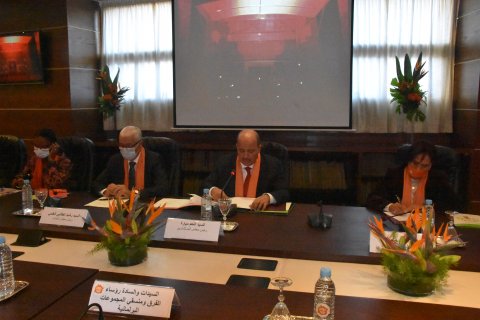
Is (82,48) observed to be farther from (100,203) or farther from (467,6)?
(467,6)

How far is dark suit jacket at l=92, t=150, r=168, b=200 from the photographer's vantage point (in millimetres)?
2682

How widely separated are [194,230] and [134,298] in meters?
0.64

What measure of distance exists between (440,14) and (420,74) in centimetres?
62

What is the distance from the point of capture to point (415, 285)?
1253 millimetres

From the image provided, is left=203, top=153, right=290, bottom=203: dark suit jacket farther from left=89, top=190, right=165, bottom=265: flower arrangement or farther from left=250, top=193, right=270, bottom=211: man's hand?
left=89, top=190, right=165, bottom=265: flower arrangement

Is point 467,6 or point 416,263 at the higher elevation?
point 467,6

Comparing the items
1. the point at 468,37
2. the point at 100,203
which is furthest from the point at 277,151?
the point at 468,37

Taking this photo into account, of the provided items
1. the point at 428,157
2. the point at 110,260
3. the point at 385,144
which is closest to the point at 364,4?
the point at 385,144

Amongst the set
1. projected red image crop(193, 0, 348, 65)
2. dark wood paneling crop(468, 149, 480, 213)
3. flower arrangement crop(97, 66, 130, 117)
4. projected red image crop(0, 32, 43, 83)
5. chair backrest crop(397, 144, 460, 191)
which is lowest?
dark wood paneling crop(468, 149, 480, 213)

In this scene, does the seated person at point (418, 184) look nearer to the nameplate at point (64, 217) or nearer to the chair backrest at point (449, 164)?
the chair backrest at point (449, 164)

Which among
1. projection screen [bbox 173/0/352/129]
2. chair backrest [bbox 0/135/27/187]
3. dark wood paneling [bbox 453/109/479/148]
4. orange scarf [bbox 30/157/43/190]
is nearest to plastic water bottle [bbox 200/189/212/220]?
orange scarf [bbox 30/157/43/190]

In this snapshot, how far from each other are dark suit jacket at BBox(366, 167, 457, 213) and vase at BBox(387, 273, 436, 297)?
112cm

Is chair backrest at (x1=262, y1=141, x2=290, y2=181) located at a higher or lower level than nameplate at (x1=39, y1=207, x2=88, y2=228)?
higher

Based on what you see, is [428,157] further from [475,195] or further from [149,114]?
[149,114]
